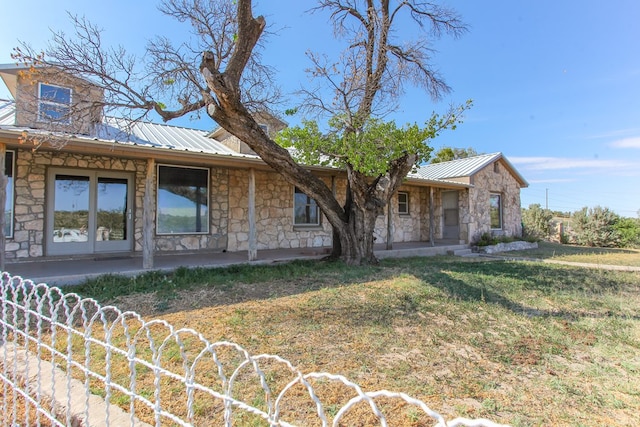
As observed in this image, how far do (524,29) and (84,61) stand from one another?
36.3 ft

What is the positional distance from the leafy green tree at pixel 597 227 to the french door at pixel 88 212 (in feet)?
63.5

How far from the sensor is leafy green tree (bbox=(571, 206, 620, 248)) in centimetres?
1606

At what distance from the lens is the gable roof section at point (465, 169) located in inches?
562

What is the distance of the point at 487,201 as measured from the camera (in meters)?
14.8

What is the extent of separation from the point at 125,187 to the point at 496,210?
14537mm

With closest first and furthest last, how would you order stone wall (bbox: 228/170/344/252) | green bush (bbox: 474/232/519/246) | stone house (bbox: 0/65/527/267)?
1. stone house (bbox: 0/65/527/267)
2. stone wall (bbox: 228/170/344/252)
3. green bush (bbox: 474/232/519/246)

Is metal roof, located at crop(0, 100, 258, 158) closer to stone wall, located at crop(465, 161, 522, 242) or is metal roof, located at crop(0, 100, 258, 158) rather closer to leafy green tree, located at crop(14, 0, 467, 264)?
leafy green tree, located at crop(14, 0, 467, 264)

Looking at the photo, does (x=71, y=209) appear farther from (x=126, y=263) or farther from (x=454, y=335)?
(x=454, y=335)

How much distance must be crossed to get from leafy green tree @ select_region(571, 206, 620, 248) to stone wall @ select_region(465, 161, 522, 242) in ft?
10.8

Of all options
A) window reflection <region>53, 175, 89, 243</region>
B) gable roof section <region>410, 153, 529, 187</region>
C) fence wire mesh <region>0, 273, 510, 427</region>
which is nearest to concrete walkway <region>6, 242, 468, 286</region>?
window reflection <region>53, 175, 89, 243</region>

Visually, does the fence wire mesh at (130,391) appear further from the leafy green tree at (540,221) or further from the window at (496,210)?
the leafy green tree at (540,221)

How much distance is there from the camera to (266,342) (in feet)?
12.0

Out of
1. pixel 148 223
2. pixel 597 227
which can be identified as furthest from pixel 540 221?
pixel 148 223

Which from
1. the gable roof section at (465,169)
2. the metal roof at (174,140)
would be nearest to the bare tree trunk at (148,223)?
the metal roof at (174,140)
